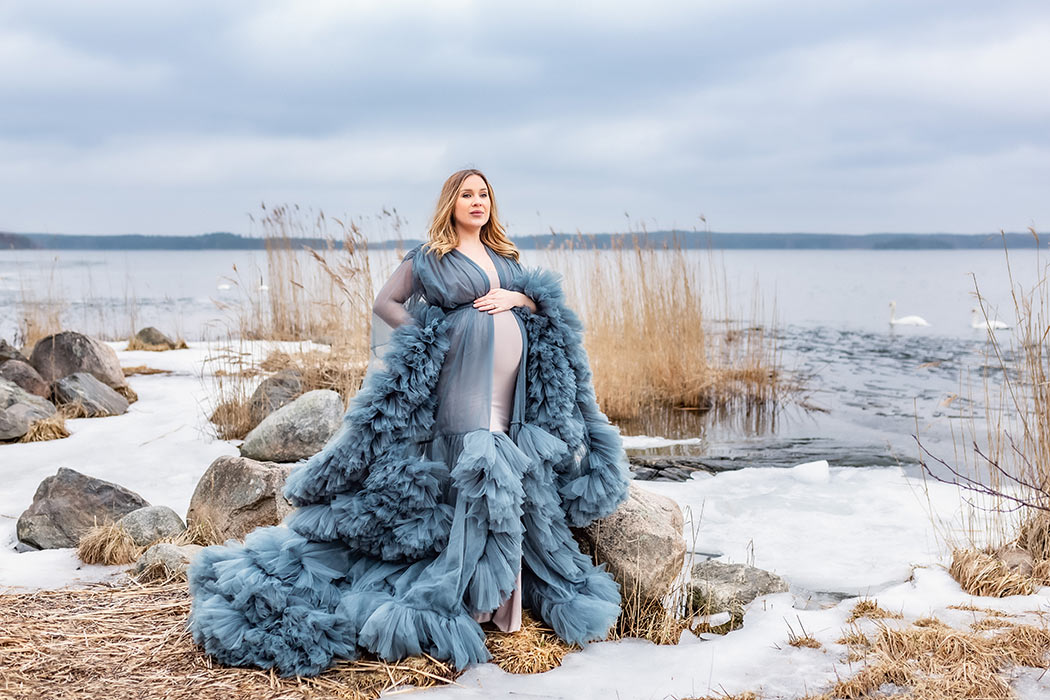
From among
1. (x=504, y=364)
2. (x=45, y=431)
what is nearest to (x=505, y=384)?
(x=504, y=364)

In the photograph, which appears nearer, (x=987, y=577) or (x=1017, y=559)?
(x=987, y=577)

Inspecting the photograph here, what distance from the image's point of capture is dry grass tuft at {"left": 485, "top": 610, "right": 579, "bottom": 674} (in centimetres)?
328

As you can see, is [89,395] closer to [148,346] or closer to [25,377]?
[25,377]

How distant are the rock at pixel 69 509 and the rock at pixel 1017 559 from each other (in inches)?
180

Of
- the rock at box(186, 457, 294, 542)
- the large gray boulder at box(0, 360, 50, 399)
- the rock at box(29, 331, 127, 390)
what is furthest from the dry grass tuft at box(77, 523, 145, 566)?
the rock at box(29, 331, 127, 390)

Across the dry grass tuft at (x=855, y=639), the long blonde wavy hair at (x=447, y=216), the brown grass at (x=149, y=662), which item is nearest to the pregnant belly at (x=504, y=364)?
the long blonde wavy hair at (x=447, y=216)

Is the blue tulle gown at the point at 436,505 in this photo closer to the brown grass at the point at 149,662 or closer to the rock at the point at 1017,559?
the brown grass at the point at 149,662

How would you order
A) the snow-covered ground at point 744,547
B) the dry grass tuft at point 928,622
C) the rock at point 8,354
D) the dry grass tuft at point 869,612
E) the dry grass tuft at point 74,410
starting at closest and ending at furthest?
the snow-covered ground at point 744,547 → the dry grass tuft at point 928,622 → the dry grass tuft at point 869,612 → the dry grass tuft at point 74,410 → the rock at point 8,354

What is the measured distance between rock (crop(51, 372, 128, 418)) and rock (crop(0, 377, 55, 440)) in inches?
8.9

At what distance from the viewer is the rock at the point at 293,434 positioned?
→ 6.31 metres

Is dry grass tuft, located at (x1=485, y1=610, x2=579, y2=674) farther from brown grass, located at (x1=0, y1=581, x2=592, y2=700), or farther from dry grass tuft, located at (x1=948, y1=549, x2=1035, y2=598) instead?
dry grass tuft, located at (x1=948, y1=549, x2=1035, y2=598)

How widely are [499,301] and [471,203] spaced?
0.42m

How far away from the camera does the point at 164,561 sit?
4.13 meters

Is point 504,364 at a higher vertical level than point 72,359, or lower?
higher
